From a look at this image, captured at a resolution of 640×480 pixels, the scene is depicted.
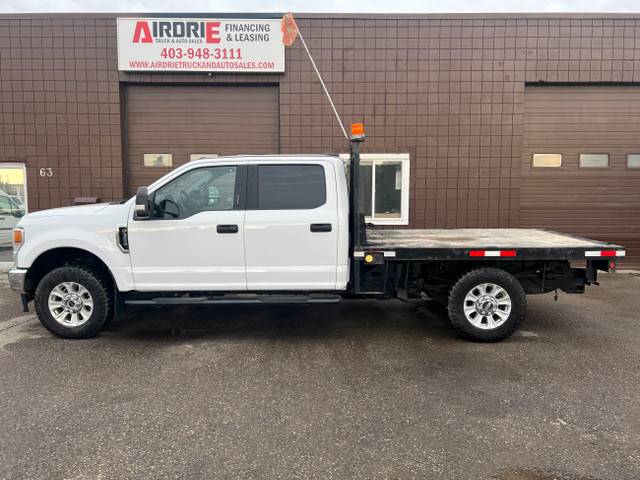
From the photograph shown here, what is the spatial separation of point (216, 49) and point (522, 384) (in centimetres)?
856

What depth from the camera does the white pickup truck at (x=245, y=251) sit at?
518 cm

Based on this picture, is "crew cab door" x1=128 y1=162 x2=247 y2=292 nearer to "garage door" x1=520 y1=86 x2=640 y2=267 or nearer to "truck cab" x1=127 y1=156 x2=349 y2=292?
"truck cab" x1=127 y1=156 x2=349 y2=292

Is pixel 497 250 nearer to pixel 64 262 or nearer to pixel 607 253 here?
pixel 607 253

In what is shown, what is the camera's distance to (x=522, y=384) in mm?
4238

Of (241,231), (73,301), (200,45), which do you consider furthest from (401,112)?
(73,301)

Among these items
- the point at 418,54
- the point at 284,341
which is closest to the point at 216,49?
the point at 418,54

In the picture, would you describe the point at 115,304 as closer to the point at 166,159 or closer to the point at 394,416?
the point at 394,416

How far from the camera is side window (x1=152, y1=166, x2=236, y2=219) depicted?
5223 millimetres

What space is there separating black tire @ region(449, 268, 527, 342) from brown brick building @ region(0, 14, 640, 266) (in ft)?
16.6

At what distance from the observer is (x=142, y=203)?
4977 mm

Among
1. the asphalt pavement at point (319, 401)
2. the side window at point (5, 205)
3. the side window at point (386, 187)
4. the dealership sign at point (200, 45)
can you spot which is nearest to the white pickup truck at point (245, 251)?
the asphalt pavement at point (319, 401)

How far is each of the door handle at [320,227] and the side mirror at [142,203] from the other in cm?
177

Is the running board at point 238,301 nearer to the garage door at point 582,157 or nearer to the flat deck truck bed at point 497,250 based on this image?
the flat deck truck bed at point 497,250

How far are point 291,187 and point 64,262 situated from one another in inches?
112
